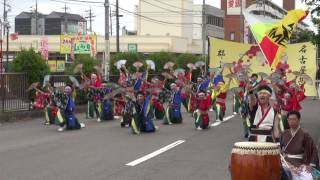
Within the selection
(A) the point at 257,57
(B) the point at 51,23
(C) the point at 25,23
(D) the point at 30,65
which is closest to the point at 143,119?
(A) the point at 257,57

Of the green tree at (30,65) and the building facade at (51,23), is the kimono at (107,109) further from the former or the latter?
the building facade at (51,23)

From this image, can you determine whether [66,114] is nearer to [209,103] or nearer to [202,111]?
[202,111]

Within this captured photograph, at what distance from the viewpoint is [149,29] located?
87.6 m

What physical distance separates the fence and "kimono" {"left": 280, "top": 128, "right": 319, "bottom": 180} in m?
15.5

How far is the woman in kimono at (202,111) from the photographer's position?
1770cm

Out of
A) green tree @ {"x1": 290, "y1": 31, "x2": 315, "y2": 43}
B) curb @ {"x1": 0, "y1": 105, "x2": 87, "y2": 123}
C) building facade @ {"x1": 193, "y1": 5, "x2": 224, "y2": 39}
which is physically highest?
building facade @ {"x1": 193, "y1": 5, "x2": 224, "y2": 39}

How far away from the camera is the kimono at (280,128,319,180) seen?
7148 mm

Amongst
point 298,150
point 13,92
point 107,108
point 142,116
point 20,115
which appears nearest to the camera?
point 298,150

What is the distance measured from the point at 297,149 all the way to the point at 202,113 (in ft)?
34.7

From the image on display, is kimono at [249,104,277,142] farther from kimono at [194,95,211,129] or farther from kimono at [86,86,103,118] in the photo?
kimono at [86,86,103,118]

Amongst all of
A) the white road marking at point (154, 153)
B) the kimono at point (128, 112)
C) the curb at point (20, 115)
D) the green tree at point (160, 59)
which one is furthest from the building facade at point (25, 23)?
the white road marking at point (154, 153)

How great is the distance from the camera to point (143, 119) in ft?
55.8

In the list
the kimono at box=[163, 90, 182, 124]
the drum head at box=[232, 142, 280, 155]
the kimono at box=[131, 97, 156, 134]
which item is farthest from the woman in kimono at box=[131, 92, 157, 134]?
the drum head at box=[232, 142, 280, 155]

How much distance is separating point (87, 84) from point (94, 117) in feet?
4.88
